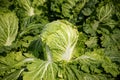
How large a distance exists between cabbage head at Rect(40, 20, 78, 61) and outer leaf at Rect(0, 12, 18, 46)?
1083 millimetres

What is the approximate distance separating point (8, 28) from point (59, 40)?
147 cm

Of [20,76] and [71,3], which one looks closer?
[20,76]

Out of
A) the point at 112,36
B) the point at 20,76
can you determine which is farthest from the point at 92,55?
the point at 20,76

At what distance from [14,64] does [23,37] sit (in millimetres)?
954

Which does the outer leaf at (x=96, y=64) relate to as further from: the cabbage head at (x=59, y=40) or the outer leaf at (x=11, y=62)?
the outer leaf at (x=11, y=62)

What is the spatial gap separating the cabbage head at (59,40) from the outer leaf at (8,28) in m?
1.08

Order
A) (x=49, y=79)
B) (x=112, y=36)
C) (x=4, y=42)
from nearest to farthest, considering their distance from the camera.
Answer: (x=49, y=79) < (x=112, y=36) < (x=4, y=42)

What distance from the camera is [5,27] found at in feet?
15.9

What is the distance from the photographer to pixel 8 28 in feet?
16.0

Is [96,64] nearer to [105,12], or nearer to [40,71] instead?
[40,71]

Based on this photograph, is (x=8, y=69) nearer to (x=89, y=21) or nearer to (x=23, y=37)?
(x=23, y=37)

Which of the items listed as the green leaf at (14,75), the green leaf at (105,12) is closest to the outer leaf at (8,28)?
the green leaf at (14,75)

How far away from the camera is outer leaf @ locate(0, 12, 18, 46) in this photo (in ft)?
15.8

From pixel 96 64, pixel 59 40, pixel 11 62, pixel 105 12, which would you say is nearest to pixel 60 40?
pixel 59 40
